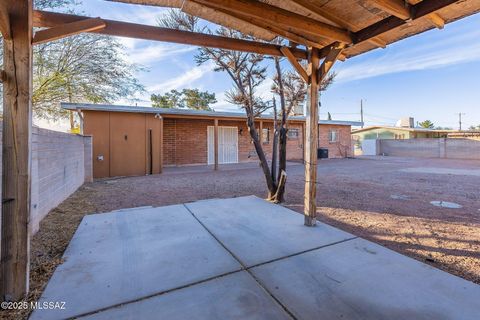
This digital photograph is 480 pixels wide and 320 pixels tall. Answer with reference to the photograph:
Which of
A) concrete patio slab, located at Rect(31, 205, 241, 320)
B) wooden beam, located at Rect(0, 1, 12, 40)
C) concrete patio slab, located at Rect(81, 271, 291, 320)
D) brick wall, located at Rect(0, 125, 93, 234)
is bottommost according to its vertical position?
concrete patio slab, located at Rect(81, 271, 291, 320)

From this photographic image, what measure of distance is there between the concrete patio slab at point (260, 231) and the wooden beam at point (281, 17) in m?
2.49

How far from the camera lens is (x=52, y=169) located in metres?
4.21

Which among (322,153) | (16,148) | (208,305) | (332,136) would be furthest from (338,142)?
(16,148)

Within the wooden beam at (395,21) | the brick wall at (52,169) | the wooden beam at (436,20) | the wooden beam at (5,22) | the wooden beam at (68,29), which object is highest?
the wooden beam at (395,21)

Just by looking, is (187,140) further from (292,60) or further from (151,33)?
(151,33)

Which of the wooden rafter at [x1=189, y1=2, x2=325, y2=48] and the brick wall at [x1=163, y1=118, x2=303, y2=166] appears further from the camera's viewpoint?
the brick wall at [x1=163, y1=118, x2=303, y2=166]

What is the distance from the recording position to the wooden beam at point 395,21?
87.7 inches

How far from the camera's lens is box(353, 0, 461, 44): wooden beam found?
2.23m

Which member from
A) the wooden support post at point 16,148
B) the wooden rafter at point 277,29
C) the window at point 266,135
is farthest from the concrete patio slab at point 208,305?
the window at point 266,135

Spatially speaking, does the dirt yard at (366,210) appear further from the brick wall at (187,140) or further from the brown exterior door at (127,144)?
the brick wall at (187,140)

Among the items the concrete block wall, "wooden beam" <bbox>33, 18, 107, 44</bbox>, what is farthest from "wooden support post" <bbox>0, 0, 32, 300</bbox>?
the concrete block wall

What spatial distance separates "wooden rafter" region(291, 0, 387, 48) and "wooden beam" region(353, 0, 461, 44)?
104mm

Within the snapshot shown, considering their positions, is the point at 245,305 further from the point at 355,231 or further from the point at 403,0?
the point at 403,0

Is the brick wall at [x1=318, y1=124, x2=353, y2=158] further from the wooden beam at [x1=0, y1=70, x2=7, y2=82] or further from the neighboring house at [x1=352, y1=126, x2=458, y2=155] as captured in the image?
the wooden beam at [x1=0, y1=70, x2=7, y2=82]
